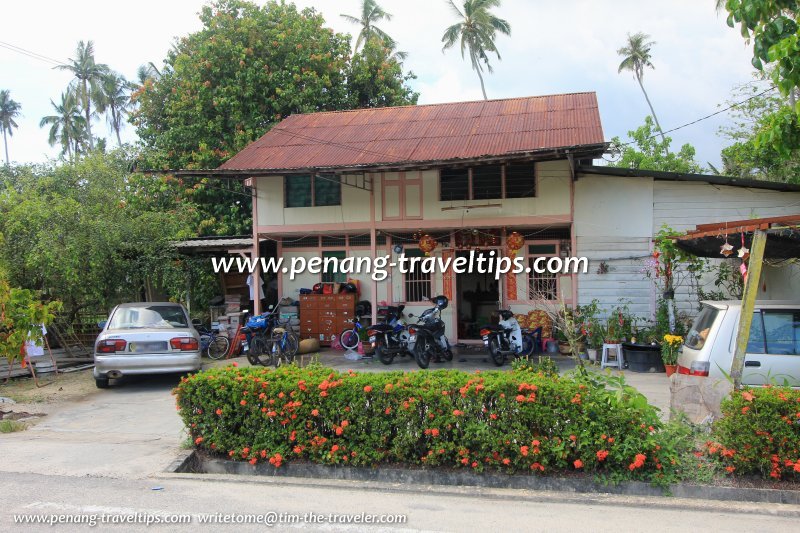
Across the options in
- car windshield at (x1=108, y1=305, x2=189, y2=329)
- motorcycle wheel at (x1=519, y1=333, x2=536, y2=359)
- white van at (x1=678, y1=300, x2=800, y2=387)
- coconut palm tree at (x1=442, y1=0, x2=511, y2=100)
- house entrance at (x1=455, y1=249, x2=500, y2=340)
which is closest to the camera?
white van at (x1=678, y1=300, x2=800, y2=387)

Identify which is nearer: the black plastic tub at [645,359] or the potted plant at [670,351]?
the potted plant at [670,351]

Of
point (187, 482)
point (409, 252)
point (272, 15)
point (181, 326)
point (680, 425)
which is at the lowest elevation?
point (187, 482)

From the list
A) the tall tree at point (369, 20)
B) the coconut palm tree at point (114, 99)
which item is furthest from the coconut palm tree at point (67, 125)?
the tall tree at point (369, 20)

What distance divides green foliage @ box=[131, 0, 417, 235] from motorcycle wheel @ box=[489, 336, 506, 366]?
10.7 metres

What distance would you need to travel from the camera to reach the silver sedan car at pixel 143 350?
10352 millimetres

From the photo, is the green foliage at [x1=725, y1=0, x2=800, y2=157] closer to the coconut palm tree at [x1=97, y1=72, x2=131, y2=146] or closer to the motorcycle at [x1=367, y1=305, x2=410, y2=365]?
the motorcycle at [x1=367, y1=305, x2=410, y2=365]

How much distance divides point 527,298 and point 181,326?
747 centimetres

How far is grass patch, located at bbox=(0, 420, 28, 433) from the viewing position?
798cm

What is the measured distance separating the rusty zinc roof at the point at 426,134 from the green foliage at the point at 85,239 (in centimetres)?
298

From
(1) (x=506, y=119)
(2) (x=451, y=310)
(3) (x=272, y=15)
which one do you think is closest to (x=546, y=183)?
(1) (x=506, y=119)

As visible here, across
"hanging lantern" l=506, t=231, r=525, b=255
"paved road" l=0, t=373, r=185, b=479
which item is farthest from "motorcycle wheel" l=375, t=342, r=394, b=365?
"paved road" l=0, t=373, r=185, b=479

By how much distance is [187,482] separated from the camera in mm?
5758

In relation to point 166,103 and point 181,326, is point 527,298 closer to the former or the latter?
point 181,326

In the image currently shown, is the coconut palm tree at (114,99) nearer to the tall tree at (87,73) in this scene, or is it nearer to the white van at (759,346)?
the tall tree at (87,73)
